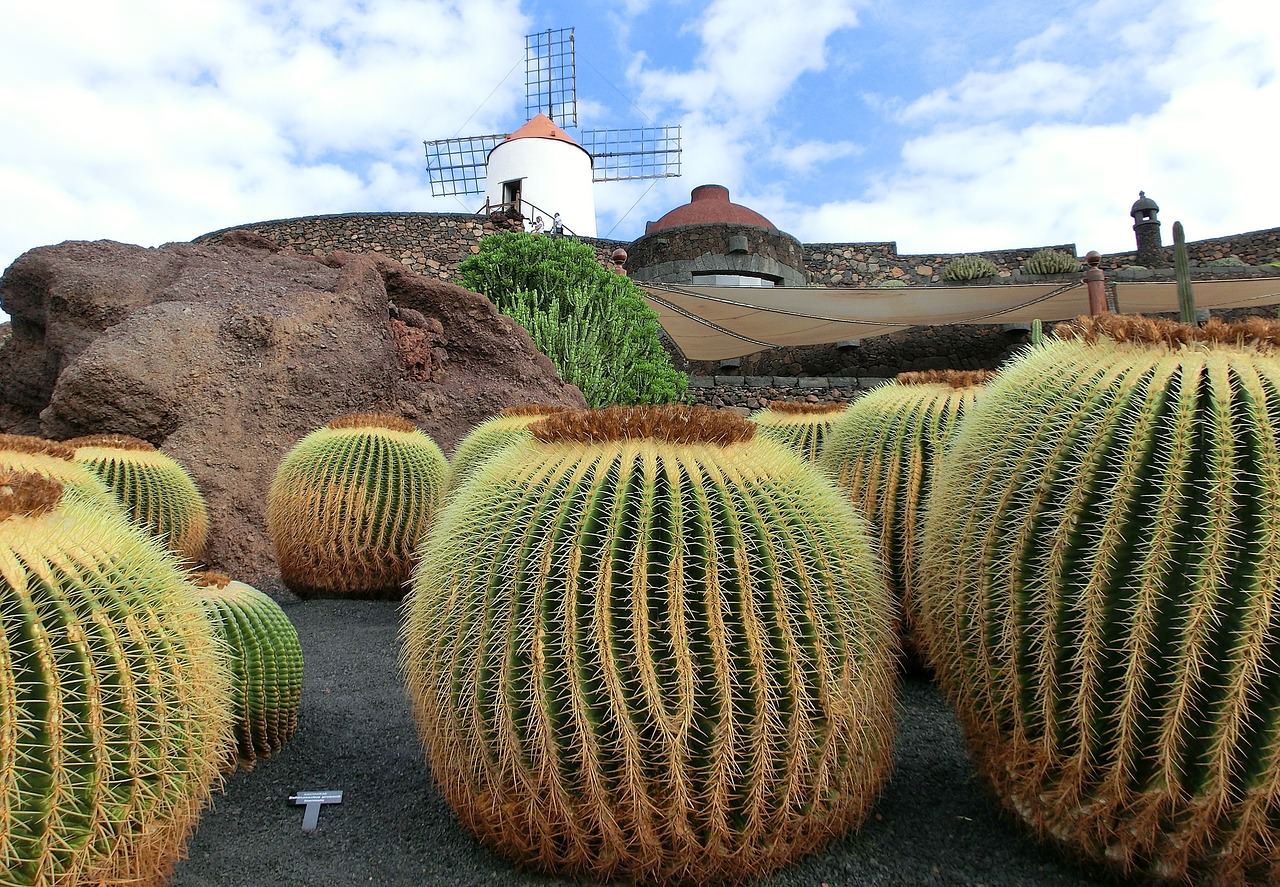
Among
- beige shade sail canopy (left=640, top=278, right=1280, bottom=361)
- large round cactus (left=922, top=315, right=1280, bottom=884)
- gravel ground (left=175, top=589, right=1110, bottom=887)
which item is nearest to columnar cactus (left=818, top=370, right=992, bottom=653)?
gravel ground (left=175, top=589, right=1110, bottom=887)

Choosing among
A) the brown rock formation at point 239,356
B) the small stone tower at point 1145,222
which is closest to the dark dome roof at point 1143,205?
the small stone tower at point 1145,222

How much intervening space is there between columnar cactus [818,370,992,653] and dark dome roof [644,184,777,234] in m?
20.1

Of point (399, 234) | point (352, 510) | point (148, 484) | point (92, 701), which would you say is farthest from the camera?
point (399, 234)

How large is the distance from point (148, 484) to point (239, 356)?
2091 millimetres

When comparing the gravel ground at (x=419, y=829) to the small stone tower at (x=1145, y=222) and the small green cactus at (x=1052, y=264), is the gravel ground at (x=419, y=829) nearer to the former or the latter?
the small green cactus at (x=1052, y=264)

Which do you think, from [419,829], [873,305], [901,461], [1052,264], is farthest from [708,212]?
[419,829]

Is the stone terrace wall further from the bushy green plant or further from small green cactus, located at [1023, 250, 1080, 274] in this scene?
small green cactus, located at [1023, 250, 1080, 274]

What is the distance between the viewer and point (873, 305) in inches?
512

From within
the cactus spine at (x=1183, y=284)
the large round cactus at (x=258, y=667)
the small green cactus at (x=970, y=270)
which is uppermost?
the small green cactus at (x=970, y=270)

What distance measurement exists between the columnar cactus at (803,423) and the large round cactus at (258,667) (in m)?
2.16

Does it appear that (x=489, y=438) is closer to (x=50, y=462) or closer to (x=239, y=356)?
(x=50, y=462)

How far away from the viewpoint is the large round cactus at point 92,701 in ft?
4.86

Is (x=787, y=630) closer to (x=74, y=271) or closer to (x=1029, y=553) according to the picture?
(x=1029, y=553)

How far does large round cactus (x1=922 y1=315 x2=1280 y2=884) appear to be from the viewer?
5.47 ft
